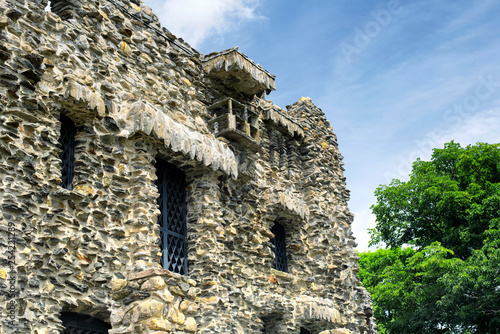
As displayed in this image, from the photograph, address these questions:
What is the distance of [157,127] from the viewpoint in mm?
9094

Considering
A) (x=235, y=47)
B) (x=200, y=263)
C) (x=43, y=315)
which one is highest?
(x=235, y=47)

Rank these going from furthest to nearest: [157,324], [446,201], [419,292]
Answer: [446,201] < [419,292] < [157,324]

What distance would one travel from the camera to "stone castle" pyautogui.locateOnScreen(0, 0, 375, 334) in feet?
23.2

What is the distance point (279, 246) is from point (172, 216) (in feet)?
12.2

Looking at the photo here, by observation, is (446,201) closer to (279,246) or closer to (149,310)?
(279,246)

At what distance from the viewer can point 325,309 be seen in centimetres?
1228

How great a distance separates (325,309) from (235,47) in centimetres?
580

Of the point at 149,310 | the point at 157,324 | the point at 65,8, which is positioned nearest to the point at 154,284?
the point at 149,310

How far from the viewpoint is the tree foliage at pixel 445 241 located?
1677 centimetres

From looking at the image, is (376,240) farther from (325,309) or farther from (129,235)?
(129,235)

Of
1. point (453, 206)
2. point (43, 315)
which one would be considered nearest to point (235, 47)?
point (43, 315)

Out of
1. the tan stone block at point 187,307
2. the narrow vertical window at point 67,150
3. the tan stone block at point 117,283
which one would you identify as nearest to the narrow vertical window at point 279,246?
the tan stone block at point 187,307

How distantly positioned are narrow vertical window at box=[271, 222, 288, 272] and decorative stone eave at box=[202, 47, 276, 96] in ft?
10.3

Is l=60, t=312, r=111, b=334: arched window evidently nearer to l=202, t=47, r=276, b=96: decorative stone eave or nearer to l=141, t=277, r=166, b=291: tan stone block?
l=141, t=277, r=166, b=291: tan stone block
